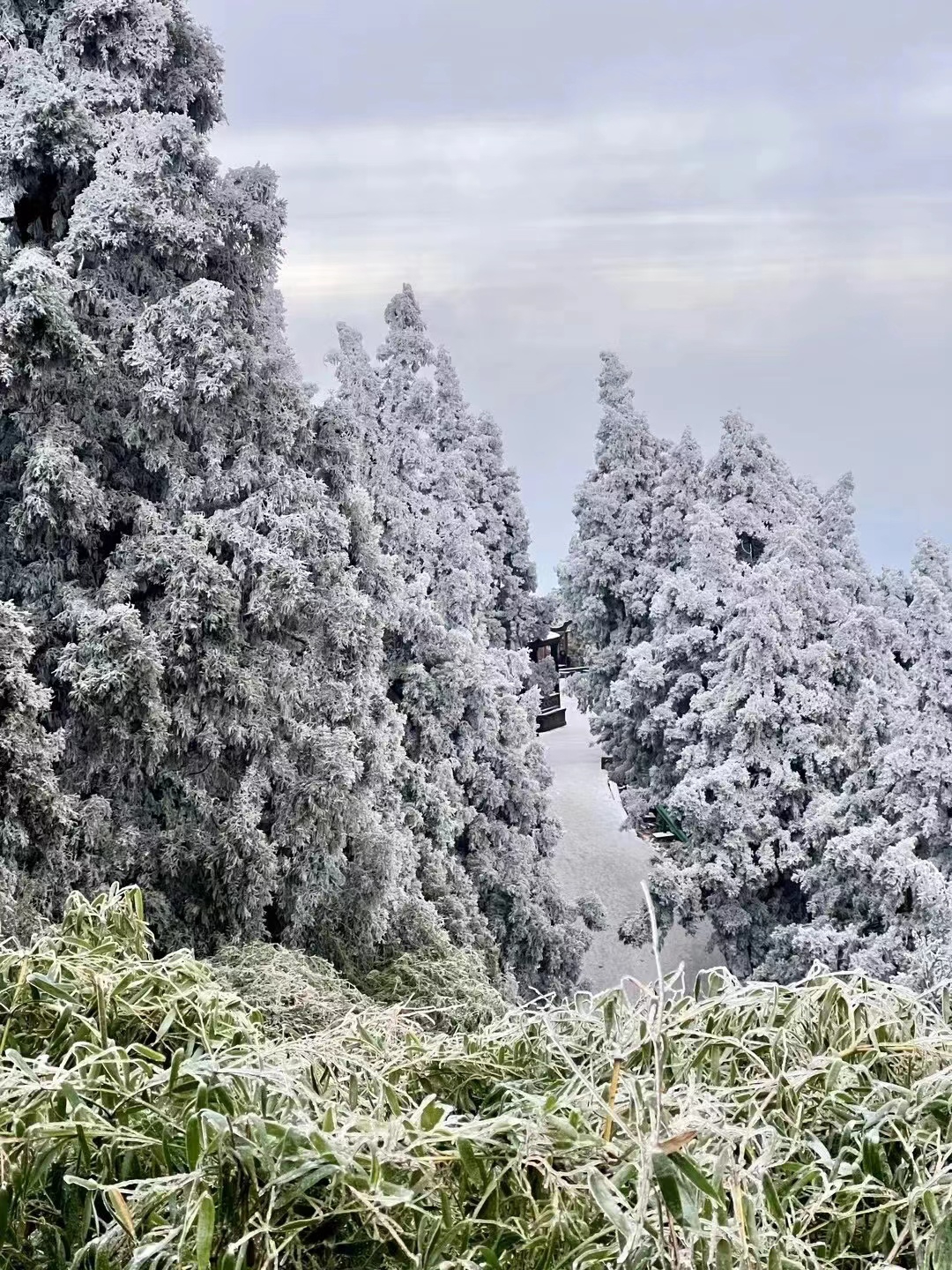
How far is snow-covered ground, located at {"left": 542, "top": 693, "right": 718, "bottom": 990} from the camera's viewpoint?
481 inches

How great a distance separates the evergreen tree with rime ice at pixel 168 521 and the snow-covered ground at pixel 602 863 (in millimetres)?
5054

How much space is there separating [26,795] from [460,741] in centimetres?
420

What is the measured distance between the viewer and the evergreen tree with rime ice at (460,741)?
8055 mm

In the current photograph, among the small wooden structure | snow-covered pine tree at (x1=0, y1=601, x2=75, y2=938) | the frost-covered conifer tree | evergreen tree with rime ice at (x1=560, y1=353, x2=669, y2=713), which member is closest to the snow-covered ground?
the small wooden structure

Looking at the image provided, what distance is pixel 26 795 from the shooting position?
5.52m

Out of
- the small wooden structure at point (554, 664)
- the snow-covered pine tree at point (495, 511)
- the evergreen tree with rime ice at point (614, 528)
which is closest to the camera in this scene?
the evergreen tree with rime ice at point (614, 528)

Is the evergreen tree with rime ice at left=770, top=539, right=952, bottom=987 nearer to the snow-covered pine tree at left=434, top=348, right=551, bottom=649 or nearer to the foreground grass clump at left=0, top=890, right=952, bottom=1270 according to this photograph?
the snow-covered pine tree at left=434, top=348, right=551, bottom=649

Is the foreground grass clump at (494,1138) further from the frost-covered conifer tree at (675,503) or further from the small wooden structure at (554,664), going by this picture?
the small wooden structure at (554,664)

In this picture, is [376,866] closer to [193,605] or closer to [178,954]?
[193,605]

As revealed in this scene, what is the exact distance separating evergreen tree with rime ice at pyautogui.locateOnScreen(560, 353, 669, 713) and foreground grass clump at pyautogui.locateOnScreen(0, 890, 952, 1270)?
36.2 feet

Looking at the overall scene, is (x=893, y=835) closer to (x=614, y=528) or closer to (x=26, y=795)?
(x=614, y=528)

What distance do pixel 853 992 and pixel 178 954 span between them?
574mm

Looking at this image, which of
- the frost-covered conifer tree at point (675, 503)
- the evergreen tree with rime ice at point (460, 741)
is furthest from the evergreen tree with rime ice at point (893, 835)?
the frost-covered conifer tree at point (675, 503)

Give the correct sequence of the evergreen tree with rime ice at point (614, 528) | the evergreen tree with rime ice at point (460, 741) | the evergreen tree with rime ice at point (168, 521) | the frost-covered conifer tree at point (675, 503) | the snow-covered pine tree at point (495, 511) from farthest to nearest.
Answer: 1. the snow-covered pine tree at point (495, 511)
2. the evergreen tree with rime ice at point (614, 528)
3. the frost-covered conifer tree at point (675, 503)
4. the evergreen tree with rime ice at point (460, 741)
5. the evergreen tree with rime ice at point (168, 521)
